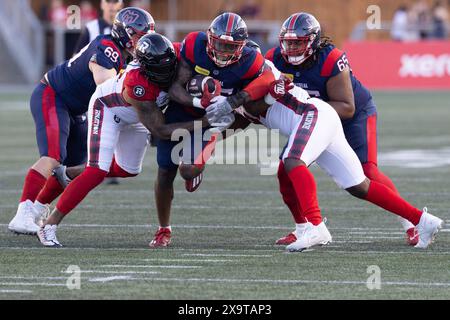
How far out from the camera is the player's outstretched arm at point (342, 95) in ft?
23.9

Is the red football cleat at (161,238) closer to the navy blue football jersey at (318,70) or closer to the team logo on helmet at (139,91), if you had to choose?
the team logo on helmet at (139,91)

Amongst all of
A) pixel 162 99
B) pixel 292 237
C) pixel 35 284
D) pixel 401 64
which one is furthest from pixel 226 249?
pixel 401 64

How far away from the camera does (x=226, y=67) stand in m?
7.09

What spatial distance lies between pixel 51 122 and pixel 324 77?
190 centimetres

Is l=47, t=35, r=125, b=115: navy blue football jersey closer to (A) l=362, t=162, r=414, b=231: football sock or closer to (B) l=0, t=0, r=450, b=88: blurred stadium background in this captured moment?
(A) l=362, t=162, r=414, b=231: football sock

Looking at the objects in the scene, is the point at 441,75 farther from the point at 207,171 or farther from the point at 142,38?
the point at 142,38

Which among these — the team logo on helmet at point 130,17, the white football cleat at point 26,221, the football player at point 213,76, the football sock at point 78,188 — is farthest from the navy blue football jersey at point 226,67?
the white football cleat at point 26,221

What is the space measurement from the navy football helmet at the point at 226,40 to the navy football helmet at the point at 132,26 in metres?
0.74

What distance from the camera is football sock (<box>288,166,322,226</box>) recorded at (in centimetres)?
694

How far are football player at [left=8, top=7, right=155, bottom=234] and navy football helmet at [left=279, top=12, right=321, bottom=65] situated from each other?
96cm

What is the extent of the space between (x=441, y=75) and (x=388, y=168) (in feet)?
45.8

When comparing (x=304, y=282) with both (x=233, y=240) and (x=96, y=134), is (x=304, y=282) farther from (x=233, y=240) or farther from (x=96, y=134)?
(x=96, y=134)

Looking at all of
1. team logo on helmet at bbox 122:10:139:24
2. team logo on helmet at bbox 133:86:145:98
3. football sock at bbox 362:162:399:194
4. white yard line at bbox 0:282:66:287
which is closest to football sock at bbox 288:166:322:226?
football sock at bbox 362:162:399:194
